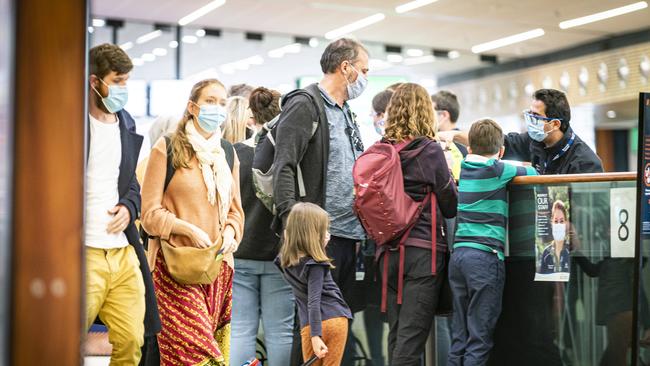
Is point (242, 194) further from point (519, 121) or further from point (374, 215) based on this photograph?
point (519, 121)

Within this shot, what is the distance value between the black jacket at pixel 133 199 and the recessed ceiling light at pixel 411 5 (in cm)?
1118

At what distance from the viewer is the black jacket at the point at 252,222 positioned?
441cm

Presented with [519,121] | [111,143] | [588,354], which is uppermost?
[519,121]

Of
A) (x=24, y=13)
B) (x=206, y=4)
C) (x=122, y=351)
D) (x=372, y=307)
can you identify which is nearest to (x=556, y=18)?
(x=206, y=4)

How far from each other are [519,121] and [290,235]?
1636cm

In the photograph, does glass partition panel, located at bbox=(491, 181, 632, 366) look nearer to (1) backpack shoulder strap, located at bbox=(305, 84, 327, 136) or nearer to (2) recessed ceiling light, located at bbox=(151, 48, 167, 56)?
(1) backpack shoulder strap, located at bbox=(305, 84, 327, 136)

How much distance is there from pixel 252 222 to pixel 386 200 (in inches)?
28.4

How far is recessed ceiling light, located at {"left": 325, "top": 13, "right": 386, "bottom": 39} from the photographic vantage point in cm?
1538

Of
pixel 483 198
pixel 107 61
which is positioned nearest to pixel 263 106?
pixel 483 198

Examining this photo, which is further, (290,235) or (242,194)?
(242,194)

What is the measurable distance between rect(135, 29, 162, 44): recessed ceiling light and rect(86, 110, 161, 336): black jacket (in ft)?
38.9

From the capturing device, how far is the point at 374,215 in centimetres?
418

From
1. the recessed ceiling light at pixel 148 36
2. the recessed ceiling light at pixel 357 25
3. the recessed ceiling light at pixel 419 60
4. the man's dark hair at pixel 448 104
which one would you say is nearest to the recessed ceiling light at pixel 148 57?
the recessed ceiling light at pixel 148 36

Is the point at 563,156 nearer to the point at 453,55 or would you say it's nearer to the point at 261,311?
the point at 261,311
